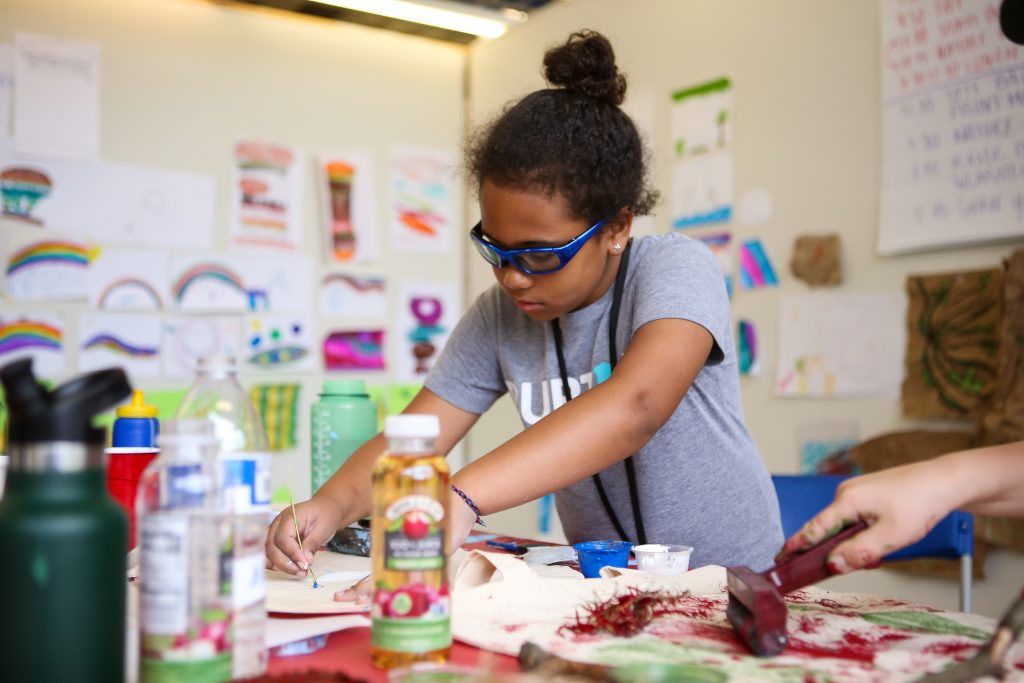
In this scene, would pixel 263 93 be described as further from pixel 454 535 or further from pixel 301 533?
pixel 454 535

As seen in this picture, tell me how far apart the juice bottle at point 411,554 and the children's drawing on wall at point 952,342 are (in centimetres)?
157

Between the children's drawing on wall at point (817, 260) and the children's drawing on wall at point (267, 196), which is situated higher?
the children's drawing on wall at point (267, 196)

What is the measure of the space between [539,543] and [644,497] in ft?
0.63

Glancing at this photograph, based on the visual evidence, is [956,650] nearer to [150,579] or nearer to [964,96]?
[150,579]

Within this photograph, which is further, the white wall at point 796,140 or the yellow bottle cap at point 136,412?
the white wall at point 796,140

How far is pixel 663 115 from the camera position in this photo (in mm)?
2787

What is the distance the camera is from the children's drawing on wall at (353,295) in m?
3.15

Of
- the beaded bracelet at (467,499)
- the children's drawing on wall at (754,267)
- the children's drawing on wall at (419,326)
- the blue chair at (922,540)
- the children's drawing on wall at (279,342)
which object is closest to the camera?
the beaded bracelet at (467,499)

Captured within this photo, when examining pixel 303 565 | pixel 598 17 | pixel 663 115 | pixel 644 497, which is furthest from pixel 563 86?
pixel 598 17

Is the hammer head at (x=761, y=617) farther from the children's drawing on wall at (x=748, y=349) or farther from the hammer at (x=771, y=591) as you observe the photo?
the children's drawing on wall at (x=748, y=349)

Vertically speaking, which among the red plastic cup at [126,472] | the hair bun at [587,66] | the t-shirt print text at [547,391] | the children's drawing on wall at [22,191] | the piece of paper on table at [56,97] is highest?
the piece of paper on table at [56,97]

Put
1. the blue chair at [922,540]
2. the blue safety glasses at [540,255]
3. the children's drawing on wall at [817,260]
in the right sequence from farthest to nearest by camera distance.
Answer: the children's drawing on wall at [817,260], the blue chair at [922,540], the blue safety glasses at [540,255]

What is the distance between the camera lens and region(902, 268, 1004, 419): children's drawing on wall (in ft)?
6.35

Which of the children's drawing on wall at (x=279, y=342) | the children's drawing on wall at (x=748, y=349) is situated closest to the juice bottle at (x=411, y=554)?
the children's drawing on wall at (x=748, y=349)
